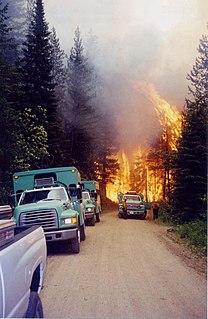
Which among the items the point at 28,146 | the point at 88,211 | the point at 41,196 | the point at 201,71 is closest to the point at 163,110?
the point at 201,71

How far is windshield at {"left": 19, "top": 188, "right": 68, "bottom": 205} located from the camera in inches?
583

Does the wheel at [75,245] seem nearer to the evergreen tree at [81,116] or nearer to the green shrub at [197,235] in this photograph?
the green shrub at [197,235]

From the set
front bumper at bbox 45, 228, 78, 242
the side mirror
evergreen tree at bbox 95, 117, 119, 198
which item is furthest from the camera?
evergreen tree at bbox 95, 117, 119, 198

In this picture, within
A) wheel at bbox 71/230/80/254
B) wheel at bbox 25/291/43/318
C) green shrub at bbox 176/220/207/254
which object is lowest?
green shrub at bbox 176/220/207/254

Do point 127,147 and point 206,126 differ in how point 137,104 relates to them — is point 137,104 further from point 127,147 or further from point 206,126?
point 206,126

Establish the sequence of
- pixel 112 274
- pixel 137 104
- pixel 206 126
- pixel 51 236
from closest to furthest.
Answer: pixel 112 274 < pixel 51 236 < pixel 206 126 < pixel 137 104

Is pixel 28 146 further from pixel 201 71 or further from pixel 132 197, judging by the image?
pixel 201 71

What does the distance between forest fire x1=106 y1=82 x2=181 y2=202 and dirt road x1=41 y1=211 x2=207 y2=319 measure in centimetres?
3807

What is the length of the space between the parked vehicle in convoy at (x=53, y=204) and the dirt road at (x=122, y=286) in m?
0.76

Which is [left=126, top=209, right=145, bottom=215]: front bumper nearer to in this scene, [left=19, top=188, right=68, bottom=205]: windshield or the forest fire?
the forest fire

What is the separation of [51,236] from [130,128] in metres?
49.2

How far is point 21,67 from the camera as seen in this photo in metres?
37.6

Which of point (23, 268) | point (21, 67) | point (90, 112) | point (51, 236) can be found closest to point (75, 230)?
point (51, 236)

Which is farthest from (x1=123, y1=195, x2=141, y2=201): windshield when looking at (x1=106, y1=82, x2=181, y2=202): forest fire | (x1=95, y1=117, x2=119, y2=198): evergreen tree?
(x1=95, y1=117, x2=119, y2=198): evergreen tree
